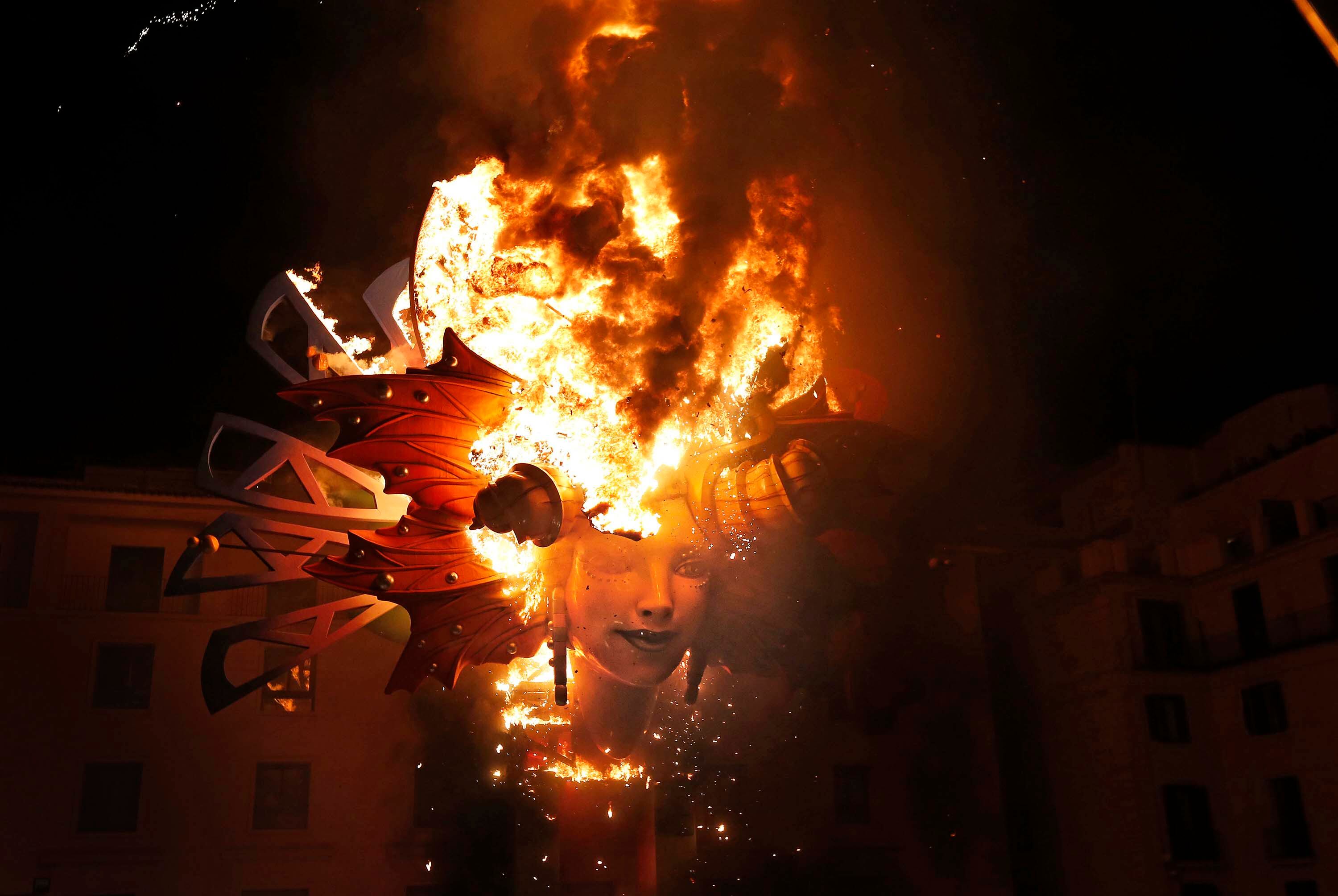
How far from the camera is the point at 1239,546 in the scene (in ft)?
70.4

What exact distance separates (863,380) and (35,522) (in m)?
16.9

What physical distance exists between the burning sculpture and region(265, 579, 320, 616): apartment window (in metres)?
13.0

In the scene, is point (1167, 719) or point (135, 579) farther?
point (1167, 719)

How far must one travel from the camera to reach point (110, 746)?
17625mm

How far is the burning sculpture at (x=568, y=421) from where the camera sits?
6164 mm

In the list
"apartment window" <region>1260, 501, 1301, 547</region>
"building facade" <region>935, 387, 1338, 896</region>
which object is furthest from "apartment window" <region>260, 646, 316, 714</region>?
"apartment window" <region>1260, 501, 1301, 547</region>

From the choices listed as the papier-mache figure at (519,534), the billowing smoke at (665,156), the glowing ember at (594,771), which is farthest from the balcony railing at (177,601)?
the billowing smoke at (665,156)

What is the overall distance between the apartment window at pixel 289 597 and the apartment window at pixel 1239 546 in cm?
1775

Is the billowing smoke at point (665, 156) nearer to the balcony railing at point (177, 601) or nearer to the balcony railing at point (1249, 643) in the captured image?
the balcony railing at point (177, 601)

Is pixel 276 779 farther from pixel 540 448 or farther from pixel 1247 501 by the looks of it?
pixel 1247 501

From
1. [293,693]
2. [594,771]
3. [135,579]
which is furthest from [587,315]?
[135,579]

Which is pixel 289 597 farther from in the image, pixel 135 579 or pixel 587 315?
pixel 587 315

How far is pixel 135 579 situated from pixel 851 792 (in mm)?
13044

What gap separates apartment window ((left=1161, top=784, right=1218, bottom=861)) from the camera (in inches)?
790
